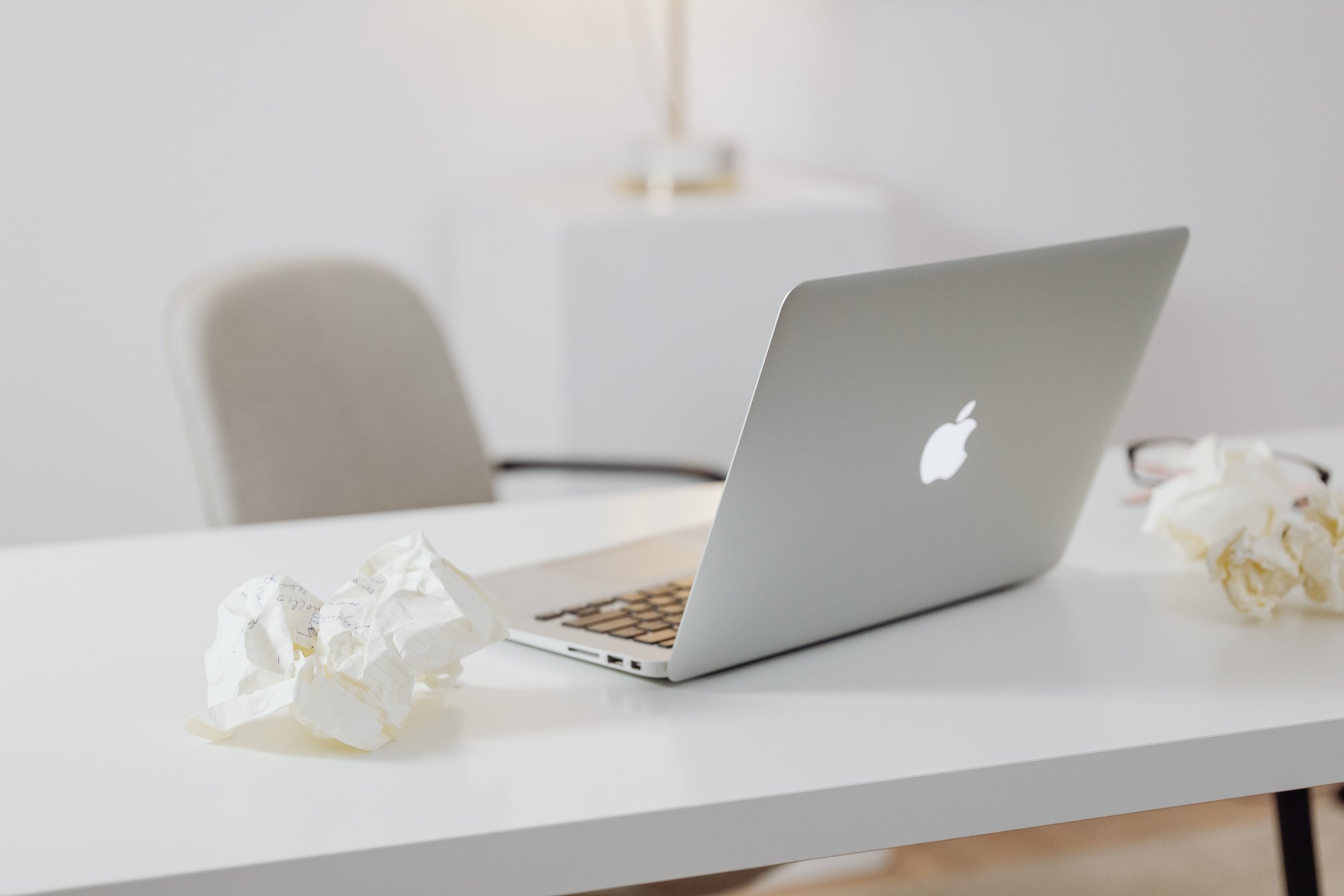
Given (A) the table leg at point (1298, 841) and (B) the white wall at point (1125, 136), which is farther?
(B) the white wall at point (1125, 136)

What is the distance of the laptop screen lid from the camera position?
0.68 meters

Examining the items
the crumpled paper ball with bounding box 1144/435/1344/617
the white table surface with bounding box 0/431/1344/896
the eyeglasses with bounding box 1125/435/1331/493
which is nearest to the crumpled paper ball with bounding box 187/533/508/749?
the white table surface with bounding box 0/431/1344/896

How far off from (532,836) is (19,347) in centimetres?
213

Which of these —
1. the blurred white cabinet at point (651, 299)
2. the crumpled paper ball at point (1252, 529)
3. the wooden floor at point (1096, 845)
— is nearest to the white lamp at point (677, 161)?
the blurred white cabinet at point (651, 299)

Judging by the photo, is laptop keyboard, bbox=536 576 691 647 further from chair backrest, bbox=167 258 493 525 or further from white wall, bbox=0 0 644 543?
white wall, bbox=0 0 644 543

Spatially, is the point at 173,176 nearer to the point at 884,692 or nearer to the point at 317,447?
the point at 317,447

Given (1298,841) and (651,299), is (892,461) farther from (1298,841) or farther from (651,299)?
(651,299)

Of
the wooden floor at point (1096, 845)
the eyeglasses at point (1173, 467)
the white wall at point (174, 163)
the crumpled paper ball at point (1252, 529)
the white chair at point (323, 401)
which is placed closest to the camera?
the crumpled paper ball at point (1252, 529)

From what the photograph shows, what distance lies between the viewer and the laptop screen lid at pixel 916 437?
0.68 meters

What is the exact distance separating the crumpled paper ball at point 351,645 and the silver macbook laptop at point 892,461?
91mm

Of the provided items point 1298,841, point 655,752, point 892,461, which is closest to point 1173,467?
point 1298,841

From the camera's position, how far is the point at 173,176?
2.44 m

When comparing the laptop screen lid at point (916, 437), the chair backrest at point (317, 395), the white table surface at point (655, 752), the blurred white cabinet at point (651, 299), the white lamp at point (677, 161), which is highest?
the white lamp at point (677, 161)

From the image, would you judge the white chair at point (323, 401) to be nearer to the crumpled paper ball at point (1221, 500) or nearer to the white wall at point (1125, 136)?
the crumpled paper ball at point (1221, 500)
